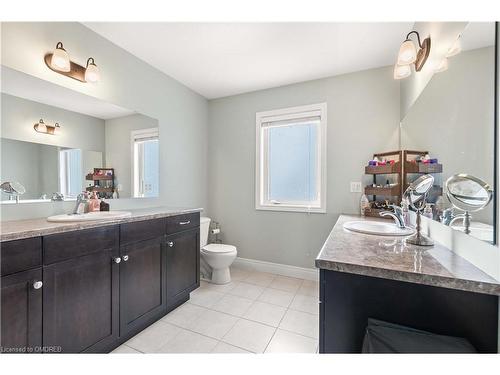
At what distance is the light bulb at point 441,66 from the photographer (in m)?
1.10

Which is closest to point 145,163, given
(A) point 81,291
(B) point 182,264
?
(B) point 182,264

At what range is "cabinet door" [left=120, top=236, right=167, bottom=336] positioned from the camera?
1453mm

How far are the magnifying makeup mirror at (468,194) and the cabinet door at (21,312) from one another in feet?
6.26

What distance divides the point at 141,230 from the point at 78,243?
1.36ft

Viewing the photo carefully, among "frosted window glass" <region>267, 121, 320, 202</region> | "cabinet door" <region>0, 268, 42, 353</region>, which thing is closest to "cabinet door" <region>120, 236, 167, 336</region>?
"cabinet door" <region>0, 268, 42, 353</region>

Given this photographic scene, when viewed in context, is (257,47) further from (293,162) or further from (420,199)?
(420,199)

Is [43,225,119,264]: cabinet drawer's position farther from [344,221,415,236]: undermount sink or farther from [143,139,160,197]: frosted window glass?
[344,221,415,236]: undermount sink

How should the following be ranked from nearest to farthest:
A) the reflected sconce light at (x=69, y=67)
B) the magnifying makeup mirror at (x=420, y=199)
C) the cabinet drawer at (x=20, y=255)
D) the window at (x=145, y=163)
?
the cabinet drawer at (x=20, y=255)
the magnifying makeup mirror at (x=420, y=199)
the reflected sconce light at (x=69, y=67)
the window at (x=145, y=163)

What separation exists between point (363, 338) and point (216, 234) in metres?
2.41

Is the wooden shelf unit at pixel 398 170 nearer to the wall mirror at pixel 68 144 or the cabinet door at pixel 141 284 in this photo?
the cabinet door at pixel 141 284

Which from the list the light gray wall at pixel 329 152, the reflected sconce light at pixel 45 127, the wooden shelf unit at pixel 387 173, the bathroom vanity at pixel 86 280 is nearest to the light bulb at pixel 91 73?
the reflected sconce light at pixel 45 127

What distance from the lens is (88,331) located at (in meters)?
1.24
